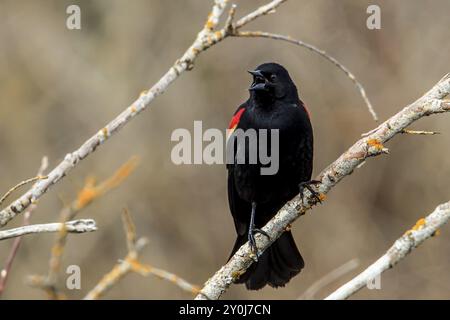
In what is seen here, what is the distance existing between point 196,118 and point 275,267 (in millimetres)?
3145

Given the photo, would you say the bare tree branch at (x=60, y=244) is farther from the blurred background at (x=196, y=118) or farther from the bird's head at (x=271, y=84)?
the blurred background at (x=196, y=118)

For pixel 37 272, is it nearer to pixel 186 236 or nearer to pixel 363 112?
pixel 186 236

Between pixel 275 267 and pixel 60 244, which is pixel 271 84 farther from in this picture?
pixel 60 244

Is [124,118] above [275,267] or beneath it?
above

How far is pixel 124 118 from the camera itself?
294 cm

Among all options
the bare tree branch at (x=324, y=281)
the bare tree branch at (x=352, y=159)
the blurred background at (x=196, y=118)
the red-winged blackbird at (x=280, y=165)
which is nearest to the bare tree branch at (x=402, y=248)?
the bare tree branch at (x=324, y=281)

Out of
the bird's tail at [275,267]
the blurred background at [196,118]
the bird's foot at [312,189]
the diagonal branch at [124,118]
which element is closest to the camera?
the diagonal branch at [124,118]

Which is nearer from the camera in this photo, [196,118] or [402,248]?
[402,248]

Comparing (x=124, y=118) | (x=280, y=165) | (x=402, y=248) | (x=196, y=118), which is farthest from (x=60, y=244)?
(x=196, y=118)

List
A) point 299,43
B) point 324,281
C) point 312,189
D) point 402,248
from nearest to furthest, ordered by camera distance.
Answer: point 402,248, point 299,43, point 324,281, point 312,189

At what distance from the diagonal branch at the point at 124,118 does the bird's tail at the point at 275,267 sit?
170cm

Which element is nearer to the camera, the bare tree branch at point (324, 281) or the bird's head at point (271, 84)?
the bare tree branch at point (324, 281)

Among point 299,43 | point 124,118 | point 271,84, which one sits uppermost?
point 271,84

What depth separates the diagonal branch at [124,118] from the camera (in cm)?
269
